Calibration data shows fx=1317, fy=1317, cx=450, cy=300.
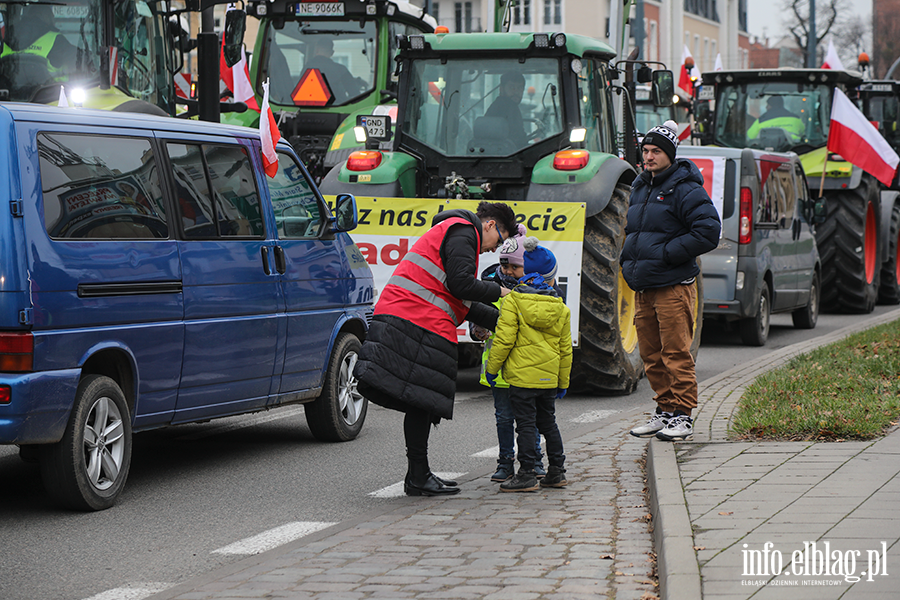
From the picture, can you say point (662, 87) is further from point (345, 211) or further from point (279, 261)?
point (279, 261)

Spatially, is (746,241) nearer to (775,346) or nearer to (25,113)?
(775,346)

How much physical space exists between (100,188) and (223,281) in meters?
1.06

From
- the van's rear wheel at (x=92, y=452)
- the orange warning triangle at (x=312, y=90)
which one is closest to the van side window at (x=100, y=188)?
the van's rear wheel at (x=92, y=452)

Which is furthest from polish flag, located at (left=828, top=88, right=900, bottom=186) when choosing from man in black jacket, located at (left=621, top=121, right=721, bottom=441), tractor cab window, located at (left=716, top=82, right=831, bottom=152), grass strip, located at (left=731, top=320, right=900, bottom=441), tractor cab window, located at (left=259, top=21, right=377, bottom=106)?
man in black jacket, located at (left=621, top=121, right=721, bottom=441)

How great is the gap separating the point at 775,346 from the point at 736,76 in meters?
6.21

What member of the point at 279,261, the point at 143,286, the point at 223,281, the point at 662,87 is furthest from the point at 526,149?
the point at 143,286

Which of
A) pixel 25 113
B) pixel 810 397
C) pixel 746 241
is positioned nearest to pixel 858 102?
pixel 746 241

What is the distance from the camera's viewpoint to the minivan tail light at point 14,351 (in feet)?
20.5

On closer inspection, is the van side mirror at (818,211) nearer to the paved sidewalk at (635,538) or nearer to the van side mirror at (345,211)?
the van side mirror at (345,211)

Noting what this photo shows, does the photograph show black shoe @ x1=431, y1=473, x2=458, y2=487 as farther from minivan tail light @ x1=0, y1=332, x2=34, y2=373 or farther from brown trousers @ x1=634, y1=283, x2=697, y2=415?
minivan tail light @ x1=0, y1=332, x2=34, y2=373

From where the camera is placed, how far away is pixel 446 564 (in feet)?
18.3

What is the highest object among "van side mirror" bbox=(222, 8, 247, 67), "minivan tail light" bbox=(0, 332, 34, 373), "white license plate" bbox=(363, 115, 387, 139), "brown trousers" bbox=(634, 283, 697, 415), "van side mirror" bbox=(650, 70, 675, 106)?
"van side mirror" bbox=(222, 8, 247, 67)

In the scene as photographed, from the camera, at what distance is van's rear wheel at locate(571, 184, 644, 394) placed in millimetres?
10867

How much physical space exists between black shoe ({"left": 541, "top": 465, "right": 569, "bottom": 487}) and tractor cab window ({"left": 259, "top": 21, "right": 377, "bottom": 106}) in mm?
10983
